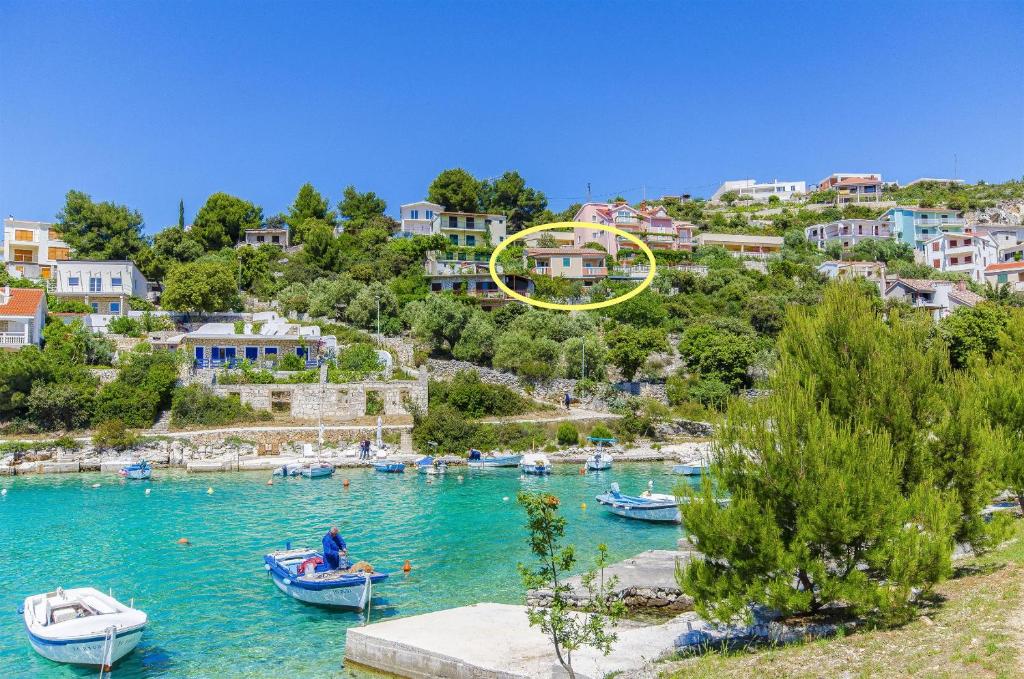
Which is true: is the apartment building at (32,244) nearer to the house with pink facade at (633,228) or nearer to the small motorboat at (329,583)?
the house with pink facade at (633,228)

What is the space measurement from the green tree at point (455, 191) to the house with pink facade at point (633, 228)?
34.1 ft

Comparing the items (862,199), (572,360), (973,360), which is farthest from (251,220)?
(862,199)

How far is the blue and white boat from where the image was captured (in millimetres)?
22859

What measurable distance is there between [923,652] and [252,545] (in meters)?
15.8

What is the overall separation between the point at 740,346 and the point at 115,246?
145 feet

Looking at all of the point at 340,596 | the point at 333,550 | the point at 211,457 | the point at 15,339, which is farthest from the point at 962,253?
the point at 15,339

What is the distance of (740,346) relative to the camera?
1651 inches

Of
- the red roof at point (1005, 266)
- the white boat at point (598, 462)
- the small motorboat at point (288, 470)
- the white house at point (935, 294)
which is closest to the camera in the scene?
the small motorboat at point (288, 470)

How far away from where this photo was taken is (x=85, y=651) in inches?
464

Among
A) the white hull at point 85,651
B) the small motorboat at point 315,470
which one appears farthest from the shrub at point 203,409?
the white hull at point 85,651

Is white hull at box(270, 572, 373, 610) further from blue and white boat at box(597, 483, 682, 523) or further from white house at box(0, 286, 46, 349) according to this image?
white house at box(0, 286, 46, 349)

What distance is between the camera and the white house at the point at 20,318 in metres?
37.6

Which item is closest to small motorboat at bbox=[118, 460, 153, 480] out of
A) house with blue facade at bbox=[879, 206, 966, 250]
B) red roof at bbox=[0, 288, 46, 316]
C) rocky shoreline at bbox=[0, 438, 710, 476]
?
→ rocky shoreline at bbox=[0, 438, 710, 476]

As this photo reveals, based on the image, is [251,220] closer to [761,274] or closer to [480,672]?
[761,274]
